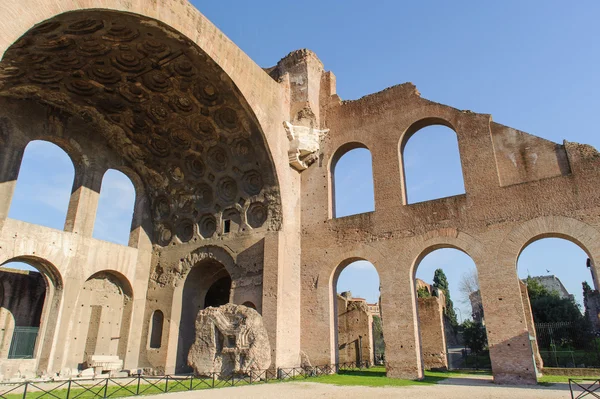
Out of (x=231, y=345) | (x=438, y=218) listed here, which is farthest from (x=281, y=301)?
(x=438, y=218)

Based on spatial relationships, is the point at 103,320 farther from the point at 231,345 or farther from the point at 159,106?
the point at 159,106

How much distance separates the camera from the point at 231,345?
9977 millimetres

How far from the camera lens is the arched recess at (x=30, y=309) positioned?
1107cm

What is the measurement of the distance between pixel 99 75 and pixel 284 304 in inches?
316

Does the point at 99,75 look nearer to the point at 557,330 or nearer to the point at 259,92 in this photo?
the point at 259,92

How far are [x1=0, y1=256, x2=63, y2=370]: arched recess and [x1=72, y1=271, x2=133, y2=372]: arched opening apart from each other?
728 millimetres

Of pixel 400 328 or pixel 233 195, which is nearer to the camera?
pixel 400 328

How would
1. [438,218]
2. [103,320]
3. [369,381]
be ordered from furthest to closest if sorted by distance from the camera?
[103,320]
[438,218]
[369,381]

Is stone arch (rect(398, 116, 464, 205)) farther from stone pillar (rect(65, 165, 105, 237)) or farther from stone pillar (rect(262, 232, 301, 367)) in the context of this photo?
stone pillar (rect(65, 165, 105, 237))

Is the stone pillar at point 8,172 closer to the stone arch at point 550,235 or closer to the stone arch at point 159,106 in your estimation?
the stone arch at point 159,106

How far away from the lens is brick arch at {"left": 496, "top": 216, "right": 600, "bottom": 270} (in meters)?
9.07

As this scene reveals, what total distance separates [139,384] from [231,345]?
88.9 inches

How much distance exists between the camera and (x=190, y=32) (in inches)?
399

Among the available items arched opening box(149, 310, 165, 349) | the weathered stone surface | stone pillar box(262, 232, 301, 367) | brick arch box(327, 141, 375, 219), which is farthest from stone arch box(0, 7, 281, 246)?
the weathered stone surface
